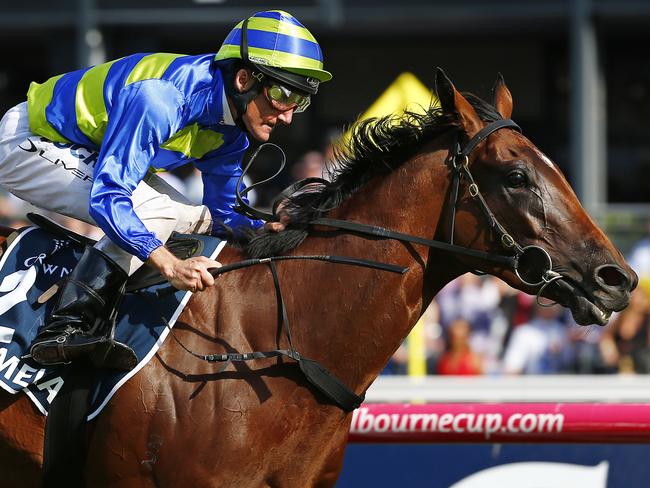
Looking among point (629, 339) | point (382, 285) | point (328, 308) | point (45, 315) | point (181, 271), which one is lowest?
point (45, 315)

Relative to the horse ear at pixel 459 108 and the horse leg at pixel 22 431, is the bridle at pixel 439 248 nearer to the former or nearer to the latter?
the horse ear at pixel 459 108

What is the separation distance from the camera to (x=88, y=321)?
129 inches

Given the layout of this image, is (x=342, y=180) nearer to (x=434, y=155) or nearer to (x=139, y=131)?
(x=434, y=155)

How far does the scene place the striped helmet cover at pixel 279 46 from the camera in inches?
132

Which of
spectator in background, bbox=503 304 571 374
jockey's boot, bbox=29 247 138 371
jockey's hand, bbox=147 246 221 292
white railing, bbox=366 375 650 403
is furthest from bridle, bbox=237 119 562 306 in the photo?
spectator in background, bbox=503 304 571 374

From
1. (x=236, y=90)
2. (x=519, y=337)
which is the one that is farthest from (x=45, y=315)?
(x=519, y=337)

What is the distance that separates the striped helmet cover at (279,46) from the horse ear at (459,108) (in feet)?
1.17

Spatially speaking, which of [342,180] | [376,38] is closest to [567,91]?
[376,38]

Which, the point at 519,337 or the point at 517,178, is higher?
the point at 519,337

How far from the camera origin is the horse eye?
323cm

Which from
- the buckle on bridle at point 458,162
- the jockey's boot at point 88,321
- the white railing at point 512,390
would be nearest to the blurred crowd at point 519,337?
the white railing at point 512,390

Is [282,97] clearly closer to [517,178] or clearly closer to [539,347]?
[517,178]

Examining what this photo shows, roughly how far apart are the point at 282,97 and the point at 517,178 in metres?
0.78

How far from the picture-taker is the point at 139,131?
10.4 feet
